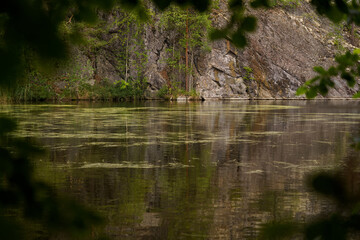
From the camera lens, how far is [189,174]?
4457mm

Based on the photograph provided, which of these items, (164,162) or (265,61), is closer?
(164,162)

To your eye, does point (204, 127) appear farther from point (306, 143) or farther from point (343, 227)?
point (343, 227)

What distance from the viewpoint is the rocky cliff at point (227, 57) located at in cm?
2877

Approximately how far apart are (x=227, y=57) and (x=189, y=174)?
26.8 meters

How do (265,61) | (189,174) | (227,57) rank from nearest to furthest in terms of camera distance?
(189,174) → (227,57) → (265,61)

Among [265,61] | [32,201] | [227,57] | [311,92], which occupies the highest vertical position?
[227,57]

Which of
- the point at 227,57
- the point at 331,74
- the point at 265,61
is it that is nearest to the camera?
the point at 331,74

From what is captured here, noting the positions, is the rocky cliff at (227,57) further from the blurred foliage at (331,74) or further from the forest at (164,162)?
the blurred foliage at (331,74)

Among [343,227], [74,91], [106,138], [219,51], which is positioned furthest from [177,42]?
[343,227]

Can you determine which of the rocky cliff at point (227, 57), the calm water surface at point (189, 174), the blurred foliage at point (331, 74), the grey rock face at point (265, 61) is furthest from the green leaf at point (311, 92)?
the grey rock face at point (265, 61)

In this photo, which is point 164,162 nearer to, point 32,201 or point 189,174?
point 189,174

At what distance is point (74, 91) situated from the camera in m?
25.5

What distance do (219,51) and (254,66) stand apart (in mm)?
2809

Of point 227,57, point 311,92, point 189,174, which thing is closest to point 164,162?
point 189,174
